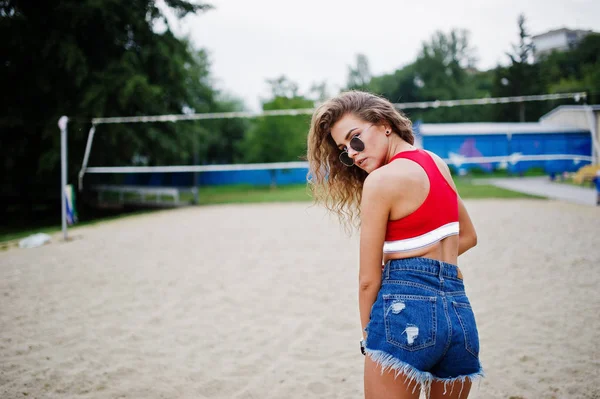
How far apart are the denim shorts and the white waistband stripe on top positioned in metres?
0.04

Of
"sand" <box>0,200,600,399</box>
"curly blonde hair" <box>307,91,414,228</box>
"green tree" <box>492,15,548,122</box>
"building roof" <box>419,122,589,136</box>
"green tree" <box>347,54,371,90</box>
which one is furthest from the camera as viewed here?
"green tree" <box>347,54,371,90</box>

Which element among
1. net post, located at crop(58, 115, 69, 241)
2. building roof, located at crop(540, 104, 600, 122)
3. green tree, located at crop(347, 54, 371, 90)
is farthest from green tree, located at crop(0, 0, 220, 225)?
green tree, located at crop(347, 54, 371, 90)

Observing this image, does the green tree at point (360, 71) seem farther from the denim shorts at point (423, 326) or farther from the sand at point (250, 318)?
the denim shorts at point (423, 326)

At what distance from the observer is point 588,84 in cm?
2772

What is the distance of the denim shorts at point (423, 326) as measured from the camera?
3.74 ft

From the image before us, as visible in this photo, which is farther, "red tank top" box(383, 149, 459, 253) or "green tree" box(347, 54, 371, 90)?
"green tree" box(347, 54, 371, 90)

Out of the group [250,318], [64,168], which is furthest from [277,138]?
[250,318]

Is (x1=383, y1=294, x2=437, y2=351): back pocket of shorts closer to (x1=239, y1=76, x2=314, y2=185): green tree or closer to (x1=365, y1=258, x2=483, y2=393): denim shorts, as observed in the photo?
(x1=365, y1=258, x2=483, y2=393): denim shorts

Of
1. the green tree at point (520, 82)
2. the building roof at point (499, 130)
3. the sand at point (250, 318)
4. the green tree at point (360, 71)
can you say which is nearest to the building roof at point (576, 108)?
the building roof at point (499, 130)

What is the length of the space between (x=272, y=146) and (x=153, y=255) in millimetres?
16290

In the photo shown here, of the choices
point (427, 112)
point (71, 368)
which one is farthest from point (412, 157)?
point (427, 112)

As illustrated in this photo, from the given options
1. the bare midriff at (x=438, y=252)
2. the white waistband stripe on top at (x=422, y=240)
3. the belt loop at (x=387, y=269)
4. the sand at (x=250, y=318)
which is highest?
the white waistband stripe on top at (x=422, y=240)

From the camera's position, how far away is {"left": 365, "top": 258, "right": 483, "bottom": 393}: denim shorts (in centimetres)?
114

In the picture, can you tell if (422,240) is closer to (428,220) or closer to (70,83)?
(428,220)
